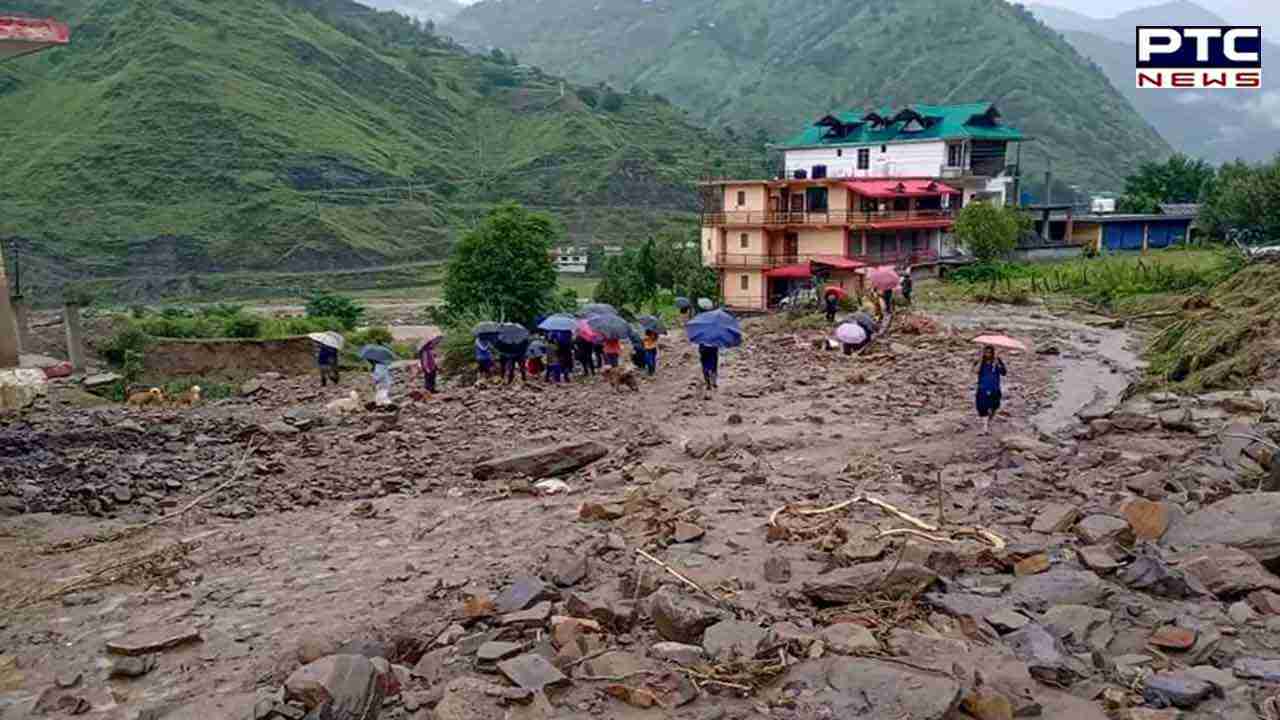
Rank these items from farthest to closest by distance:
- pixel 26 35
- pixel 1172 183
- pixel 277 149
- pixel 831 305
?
pixel 277 149
pixel 1172 183
pixel 831 305
pixel 26 35

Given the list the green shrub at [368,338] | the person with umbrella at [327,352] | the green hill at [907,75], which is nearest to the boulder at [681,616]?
the person with umbrella at [327,352]

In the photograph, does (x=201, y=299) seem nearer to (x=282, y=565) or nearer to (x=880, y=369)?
(x=880, y=369)

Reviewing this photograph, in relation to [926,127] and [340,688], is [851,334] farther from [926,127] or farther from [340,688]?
[926,127]

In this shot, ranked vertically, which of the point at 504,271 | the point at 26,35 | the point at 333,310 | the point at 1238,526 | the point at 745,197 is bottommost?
the point at 333,310

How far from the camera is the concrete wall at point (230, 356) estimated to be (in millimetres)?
32094

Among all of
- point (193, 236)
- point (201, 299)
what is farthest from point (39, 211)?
point (201, 299)


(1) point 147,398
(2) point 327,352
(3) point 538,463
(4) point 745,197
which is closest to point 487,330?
(2) point 327,352

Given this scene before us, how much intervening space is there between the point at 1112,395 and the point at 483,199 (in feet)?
259

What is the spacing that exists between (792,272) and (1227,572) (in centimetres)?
3669

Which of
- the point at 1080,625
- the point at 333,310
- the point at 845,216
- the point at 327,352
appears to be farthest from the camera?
the point at 333,310

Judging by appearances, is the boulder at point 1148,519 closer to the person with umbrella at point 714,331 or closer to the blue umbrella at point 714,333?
the person with umbrella at point 714,331

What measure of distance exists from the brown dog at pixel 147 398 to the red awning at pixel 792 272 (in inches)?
1086

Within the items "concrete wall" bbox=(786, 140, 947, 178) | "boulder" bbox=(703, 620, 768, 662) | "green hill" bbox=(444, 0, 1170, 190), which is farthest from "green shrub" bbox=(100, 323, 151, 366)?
"green hill" bbox=(444, 0, 1170, 190)

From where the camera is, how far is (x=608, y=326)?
1914 centimetres
